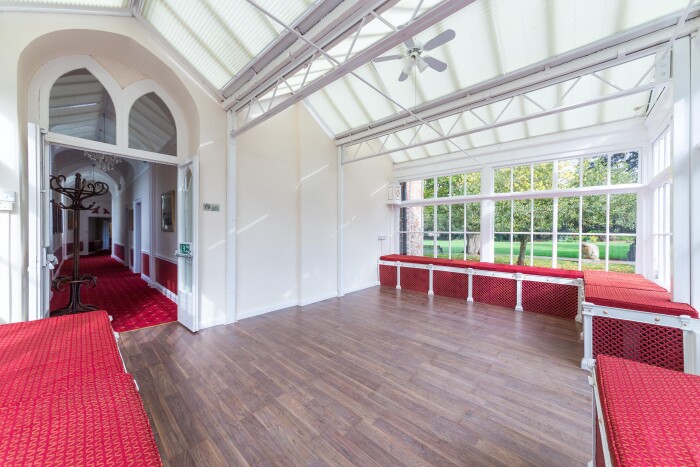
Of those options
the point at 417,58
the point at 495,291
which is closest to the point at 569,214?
the point at 495,291

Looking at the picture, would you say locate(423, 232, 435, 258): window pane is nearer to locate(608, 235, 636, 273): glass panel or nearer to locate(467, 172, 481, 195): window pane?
locate(467, 172, 481, 195): window pane

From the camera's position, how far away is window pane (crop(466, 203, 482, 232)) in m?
6.04

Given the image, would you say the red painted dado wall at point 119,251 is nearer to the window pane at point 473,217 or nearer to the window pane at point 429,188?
the window pane at point 429,188

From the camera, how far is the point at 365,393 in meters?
2.40

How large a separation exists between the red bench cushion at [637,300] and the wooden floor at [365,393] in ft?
2.49

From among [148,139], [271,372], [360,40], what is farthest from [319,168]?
[271,372]

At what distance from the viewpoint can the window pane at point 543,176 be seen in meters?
5.16

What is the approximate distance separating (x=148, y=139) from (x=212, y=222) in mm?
1561

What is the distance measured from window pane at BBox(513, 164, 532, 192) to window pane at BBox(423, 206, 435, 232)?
6.23 ft

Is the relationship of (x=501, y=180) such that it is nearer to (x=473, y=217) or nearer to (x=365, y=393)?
(x=473, y=217)

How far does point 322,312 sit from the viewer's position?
469cm

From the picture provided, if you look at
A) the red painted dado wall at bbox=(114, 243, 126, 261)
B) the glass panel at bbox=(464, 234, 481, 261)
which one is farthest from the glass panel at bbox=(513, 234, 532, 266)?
the red painted dado wall at bbox=(114, 243, 126, 261)

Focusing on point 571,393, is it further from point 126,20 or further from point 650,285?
point 126,20

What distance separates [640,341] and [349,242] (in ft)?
15.3
